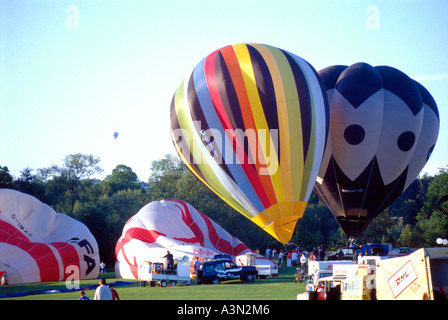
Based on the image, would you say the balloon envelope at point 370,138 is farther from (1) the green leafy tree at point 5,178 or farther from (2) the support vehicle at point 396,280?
(1) the green leafy tree at point 5,178

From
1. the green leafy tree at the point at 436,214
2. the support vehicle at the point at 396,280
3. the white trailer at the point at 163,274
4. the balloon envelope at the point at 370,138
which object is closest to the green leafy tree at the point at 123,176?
the green leafy tree at the point at 436,214

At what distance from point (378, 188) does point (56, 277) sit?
1545cm

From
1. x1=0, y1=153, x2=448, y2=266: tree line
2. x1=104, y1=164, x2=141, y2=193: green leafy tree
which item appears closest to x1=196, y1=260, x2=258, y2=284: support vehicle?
x1=0, y1=153, x2=448, y2=266: tree line

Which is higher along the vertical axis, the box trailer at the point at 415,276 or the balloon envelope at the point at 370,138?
the balloon envelope at the point at 370,138

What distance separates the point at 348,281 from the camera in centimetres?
1320

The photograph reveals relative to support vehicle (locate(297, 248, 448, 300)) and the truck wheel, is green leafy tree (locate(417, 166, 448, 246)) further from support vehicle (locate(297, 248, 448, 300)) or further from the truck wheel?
support vehicle (locate(297, 248, 448, 300))

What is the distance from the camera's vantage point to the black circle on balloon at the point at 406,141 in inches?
1028

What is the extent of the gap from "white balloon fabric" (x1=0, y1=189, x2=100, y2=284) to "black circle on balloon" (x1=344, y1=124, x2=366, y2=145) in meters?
13.1

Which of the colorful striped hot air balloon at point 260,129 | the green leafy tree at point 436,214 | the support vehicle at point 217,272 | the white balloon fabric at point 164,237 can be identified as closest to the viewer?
the colorful striped hot air balloon at point 260,129

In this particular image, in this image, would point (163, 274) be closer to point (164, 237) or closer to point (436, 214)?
point (164, 237)

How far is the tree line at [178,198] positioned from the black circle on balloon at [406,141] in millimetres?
21607

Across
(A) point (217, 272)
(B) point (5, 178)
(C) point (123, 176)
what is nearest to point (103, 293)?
(A) point (217, 272)
